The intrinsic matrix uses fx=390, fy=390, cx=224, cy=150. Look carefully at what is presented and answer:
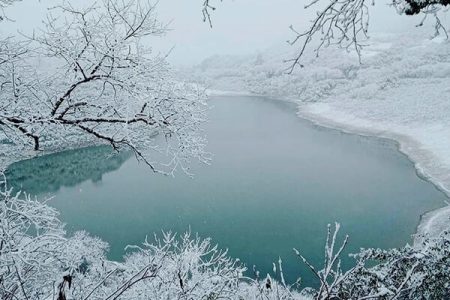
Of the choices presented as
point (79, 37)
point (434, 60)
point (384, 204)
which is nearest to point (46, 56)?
point (79, 37)

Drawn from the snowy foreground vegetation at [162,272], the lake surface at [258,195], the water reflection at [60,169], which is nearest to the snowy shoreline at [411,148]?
the lake surface at [258,195]


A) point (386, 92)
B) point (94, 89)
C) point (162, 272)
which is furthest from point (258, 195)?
point (386, 92)

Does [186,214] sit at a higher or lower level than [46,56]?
lower

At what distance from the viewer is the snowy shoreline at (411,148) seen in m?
26.1

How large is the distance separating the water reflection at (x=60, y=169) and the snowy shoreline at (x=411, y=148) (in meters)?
15.2

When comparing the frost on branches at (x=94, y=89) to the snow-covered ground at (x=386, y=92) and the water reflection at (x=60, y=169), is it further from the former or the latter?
the water reflection at (x=60, y=169)

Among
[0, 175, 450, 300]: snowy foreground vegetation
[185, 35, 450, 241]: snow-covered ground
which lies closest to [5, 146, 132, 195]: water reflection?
[185, 35, 450, 241]: snow-covered ground

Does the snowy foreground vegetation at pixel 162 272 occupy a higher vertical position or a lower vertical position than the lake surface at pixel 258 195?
higher

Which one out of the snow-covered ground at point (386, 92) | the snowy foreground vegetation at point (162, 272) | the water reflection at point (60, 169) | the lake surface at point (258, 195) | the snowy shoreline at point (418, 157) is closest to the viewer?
the snowy foreground vegetation at point (162, 272)

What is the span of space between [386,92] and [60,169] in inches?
2425

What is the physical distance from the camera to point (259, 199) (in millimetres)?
31875

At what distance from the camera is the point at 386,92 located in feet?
251

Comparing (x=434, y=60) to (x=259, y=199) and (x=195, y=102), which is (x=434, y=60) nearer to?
(x=259, y=199)

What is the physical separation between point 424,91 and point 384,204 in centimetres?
4901
